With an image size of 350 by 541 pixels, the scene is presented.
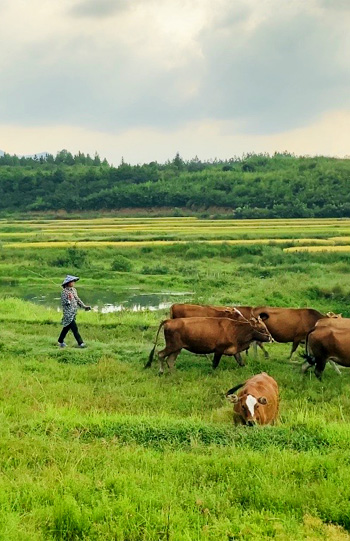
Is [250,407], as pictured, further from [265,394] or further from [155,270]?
[155,270]

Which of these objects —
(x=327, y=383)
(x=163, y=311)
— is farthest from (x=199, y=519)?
(x=163, y=311)

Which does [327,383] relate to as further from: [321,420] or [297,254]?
[297,254]

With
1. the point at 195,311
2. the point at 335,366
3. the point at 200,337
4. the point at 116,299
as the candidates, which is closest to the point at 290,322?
the point at 335,366

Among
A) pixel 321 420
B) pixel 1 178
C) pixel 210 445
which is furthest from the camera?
pixel 1 178

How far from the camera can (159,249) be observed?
108ft

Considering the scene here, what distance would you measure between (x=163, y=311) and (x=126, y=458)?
12.9 meters

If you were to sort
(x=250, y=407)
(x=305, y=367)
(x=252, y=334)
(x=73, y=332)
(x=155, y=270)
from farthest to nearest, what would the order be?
(x=155, y=270), (x=73, y=332), (x=252, y=334), (x=305, y=367), (x=250, y=407)

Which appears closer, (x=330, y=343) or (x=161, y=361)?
(x=330, y=343)

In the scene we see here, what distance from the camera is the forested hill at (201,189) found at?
65.2 metres

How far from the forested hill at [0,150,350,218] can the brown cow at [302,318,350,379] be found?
52.5 m

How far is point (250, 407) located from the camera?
26.0 ft

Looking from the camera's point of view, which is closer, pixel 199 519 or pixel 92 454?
pixel 199 519

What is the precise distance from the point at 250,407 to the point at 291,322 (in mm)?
5346

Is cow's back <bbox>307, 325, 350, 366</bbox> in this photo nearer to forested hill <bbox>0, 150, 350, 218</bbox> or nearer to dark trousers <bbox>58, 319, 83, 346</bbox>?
dark trousers <bbox>58, 319, 83, 346</bbox>
